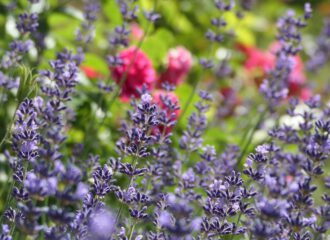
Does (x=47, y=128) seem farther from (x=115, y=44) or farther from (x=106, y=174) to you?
(x=115, y=44)

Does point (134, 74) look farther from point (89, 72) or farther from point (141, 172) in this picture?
point (141, 172)

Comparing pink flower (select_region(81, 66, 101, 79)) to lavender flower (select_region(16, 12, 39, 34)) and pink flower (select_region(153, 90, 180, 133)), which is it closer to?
pink flower (select_region(153, 90, 180, 133))

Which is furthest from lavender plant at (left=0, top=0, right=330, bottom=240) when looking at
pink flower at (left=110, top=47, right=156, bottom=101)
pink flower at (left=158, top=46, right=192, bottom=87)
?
pink flower at (left=158, top=46, right=192, bottom=87)

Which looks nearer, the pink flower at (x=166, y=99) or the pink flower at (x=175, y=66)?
the pink flower at (x=166, y=99)

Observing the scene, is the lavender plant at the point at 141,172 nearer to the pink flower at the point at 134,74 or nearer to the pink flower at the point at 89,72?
the pink flower at the point at 134,74

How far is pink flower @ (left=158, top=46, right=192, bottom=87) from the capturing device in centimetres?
333

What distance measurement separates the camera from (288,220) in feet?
5.57

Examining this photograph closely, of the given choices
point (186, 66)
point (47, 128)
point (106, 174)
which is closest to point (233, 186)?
point (106, 174)

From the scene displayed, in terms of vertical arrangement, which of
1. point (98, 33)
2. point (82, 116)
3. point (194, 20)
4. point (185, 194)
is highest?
point (194, 20)

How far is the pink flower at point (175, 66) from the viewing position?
10.9 feet

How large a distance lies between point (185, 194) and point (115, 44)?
33.0 inches

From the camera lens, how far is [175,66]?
3320 mm

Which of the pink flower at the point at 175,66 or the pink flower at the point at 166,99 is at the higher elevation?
the pink flower at the point at 175,66

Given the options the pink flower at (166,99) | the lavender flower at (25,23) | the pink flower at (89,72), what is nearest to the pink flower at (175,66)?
the pink flower at (89,72)
